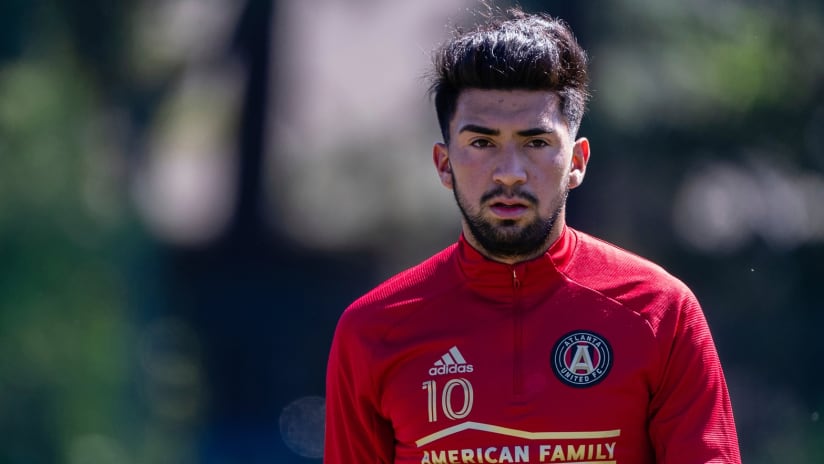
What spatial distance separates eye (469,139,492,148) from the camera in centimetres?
214

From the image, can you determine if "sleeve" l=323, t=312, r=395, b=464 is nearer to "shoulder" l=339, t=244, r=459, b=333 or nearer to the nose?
"shoulder" l=339, t=244, r=459, b=333

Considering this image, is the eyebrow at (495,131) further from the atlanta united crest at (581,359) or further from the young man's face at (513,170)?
the atlanta united crest at (581,359)


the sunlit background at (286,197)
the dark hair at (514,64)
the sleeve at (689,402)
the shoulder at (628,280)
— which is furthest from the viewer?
the sunlit background at (286,197)

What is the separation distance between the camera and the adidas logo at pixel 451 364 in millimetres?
2092

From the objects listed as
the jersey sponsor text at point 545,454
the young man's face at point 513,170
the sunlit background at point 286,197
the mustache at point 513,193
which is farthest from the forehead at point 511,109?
the sunlit background at point 286,197

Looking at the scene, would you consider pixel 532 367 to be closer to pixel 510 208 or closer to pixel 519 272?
pixel 519 272

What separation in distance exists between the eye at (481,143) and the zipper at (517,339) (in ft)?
0.75

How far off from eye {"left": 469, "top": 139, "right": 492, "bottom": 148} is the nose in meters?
0.04

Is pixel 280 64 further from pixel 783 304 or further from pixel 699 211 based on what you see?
pixel 783 304

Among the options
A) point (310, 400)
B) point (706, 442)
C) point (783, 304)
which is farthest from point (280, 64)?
point (706, 442)

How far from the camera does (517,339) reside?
6.82 ft

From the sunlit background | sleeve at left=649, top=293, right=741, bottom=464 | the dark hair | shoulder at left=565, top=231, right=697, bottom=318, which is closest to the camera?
sleeve at left=649, top=293, right=741, bottom=464

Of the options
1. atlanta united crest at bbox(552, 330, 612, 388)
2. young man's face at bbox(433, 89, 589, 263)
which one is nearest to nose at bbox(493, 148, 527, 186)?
young man's face at bbox(433, 89, 589, 263)

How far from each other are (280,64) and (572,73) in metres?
4.23
